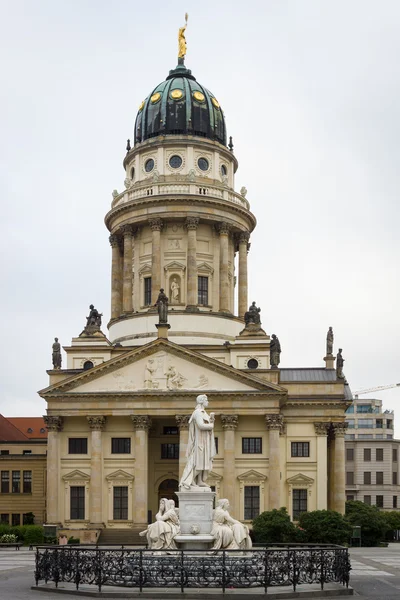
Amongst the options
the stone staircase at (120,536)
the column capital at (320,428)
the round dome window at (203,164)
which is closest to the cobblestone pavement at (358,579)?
the stone staircase at (120,536)

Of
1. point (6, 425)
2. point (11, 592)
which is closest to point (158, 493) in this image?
point (6, 425)

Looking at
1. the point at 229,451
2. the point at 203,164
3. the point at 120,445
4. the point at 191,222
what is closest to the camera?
the point at 229,451

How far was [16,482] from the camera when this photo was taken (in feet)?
301

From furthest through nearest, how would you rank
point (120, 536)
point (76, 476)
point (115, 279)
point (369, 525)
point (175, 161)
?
point (115, 279) → point (175, 161) → point (76, 476) → point (120, 536) → point (369, 525)

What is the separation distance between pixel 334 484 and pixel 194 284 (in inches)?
832

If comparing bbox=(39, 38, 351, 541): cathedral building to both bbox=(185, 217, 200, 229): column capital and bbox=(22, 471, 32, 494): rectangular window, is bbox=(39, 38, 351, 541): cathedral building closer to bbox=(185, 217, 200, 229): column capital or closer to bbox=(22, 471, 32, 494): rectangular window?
bbox=(185, 217, 200, 229): column capital

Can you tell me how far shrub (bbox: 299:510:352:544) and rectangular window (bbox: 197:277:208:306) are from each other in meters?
27.6

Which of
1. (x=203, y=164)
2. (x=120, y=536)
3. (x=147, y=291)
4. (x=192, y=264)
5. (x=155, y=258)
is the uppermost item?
(x=203, y=164)

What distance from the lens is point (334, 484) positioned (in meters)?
83.8

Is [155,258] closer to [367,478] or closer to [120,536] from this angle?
[120,536]

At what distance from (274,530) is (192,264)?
1211 inches

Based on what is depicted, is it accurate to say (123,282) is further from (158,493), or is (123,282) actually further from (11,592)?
(11,592)

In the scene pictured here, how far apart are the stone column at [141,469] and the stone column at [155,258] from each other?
14846 millimetres

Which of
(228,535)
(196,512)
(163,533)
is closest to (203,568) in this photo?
(228,535)
